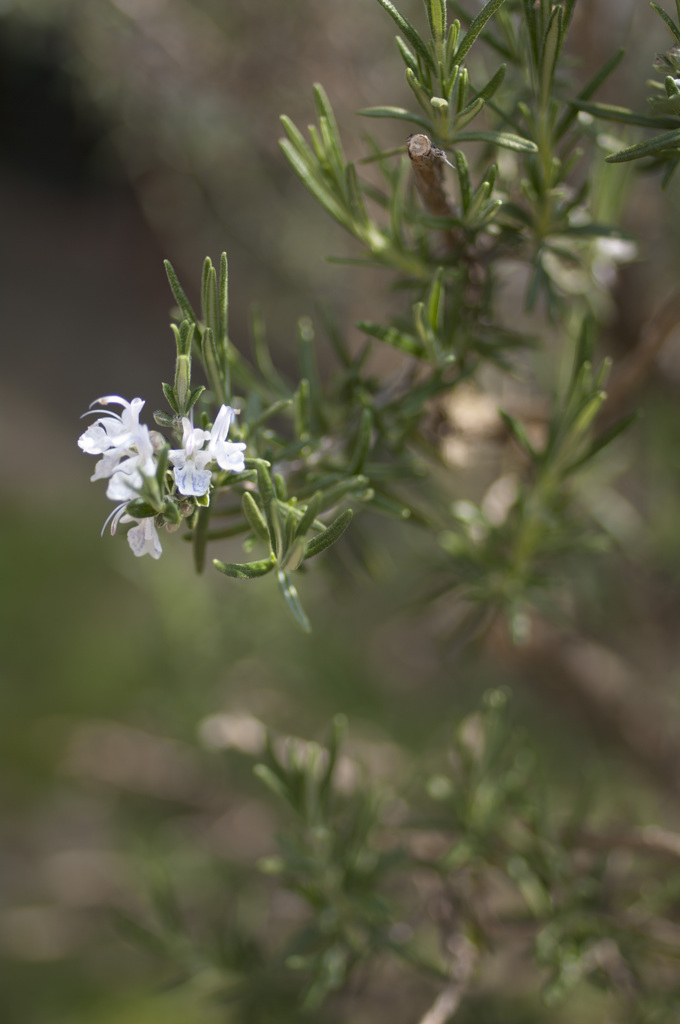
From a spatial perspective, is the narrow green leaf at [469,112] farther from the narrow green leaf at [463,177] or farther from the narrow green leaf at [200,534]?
the narrow green leaf at [200,534]

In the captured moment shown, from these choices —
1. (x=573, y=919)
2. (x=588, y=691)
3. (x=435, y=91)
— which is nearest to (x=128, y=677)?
(x=588, y=691)

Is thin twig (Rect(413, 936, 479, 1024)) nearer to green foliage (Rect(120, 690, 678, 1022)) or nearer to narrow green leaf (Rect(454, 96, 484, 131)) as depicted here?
green foliage (Rect(120, 690, 678, 1022))

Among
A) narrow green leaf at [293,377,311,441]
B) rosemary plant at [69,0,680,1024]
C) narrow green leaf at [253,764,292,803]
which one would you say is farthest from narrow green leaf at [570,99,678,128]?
narrow green leaf at [253,764,292,803]

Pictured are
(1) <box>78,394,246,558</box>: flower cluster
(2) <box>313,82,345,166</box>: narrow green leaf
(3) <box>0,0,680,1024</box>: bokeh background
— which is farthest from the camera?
(3) <box>0,0,680,1024</box>: bokeh background

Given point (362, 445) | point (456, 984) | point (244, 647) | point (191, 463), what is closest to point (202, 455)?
point (191, 463)

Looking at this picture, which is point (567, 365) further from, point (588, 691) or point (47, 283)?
point (47, 283)

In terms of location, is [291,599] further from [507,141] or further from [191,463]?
[507,141]

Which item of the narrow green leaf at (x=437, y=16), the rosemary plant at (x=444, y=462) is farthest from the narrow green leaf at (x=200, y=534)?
Answer: the narrow green leaf at (x=437, y=16)
